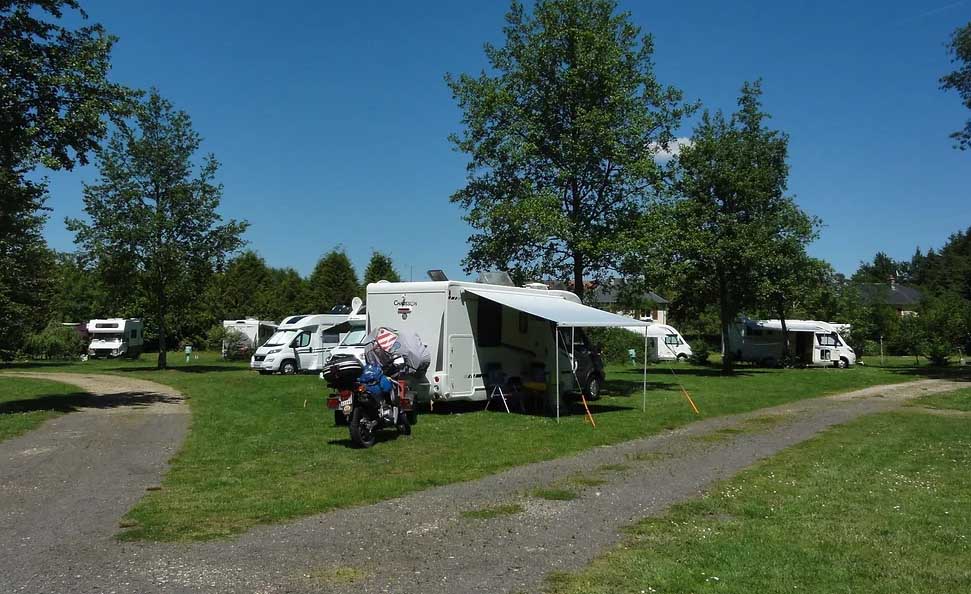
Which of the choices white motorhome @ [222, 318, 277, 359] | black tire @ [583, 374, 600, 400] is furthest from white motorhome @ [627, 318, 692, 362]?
black tire @ [583, 374, 600, 400]

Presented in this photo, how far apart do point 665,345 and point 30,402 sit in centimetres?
3042

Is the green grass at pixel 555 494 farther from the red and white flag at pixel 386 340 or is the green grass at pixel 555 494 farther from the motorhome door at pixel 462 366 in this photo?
the motorhome door at pixel 462 366

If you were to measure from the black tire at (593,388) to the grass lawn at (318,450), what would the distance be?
0.22 m

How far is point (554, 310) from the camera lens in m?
15.2

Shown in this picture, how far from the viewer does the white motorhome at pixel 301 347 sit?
88.8 feet

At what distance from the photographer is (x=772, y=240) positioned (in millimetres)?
30453

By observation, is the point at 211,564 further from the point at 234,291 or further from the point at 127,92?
the point at 234,291

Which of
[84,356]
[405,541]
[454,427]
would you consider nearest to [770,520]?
[405,541]

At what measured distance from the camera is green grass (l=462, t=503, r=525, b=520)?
686cm

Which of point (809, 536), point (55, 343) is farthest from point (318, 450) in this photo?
point (55, 343)

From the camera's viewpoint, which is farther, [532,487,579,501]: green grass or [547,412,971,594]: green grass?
[532,487,579,501]: green grass

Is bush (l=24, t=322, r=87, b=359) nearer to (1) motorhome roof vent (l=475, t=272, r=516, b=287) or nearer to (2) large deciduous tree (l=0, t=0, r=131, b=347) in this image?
(2) large deciduous tree (l=0, t=0, r=131, b=347)

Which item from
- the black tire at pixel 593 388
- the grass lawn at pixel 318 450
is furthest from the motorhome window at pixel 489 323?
the black tire at pixel 593 388

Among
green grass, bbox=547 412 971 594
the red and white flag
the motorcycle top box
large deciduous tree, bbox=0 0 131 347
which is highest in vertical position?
large deciduous tree, bbox=0 0 131 347
